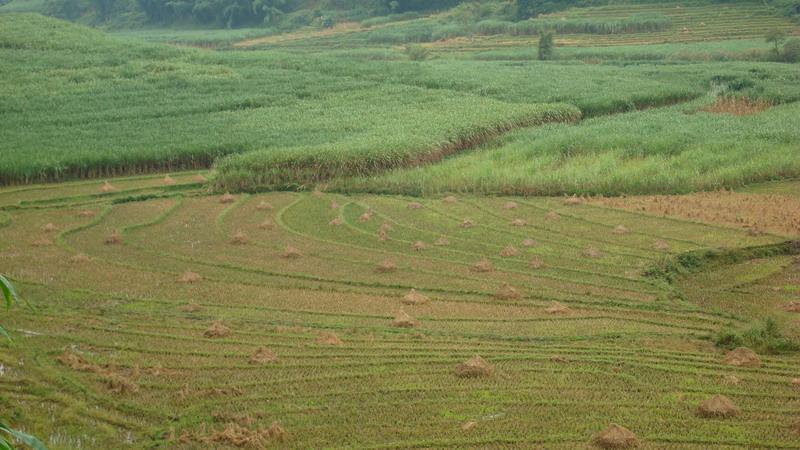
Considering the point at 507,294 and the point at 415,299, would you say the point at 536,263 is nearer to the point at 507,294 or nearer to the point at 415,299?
the point at 507,294

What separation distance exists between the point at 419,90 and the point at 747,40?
21499 millimetres

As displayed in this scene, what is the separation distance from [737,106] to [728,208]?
13173mm

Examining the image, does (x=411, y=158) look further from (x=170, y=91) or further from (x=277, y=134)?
(x=170, y=91)

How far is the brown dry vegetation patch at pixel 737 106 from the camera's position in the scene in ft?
95.1

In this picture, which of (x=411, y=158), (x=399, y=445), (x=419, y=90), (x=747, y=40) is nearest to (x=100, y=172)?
(x=411, y=158)

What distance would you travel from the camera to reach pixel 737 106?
1165 inches

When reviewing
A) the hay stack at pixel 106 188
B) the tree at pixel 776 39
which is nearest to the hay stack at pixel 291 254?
the hay stack at pixel 106 188

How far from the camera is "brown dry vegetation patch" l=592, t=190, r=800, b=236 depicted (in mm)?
16484

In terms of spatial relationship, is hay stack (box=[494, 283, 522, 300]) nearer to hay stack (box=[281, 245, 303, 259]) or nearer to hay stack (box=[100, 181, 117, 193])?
hay stack (box=[281, 245, 303, 259])

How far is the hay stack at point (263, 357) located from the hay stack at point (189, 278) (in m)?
3.64

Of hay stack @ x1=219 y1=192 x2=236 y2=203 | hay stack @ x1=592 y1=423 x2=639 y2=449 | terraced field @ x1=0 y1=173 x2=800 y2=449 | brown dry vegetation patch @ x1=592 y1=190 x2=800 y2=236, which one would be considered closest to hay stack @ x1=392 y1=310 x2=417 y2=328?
terraced field @ x1=0 y1=173 x2=800 y2=449

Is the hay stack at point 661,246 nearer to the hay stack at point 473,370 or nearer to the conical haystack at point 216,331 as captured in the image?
the hay stack at point 473,370

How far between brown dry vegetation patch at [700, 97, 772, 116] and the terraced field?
1225 cm

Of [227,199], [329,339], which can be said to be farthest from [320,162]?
[329,339]
